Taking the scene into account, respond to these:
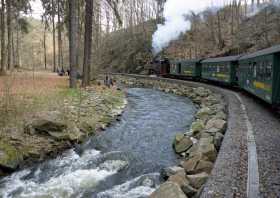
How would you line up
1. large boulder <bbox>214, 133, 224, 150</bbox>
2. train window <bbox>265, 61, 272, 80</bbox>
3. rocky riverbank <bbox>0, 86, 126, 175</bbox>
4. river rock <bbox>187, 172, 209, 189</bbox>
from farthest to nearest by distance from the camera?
1. train window <bbox>265, 61, 272, 80</bbox>
2. large boulder <bbox>214, 133, 224, 150</bbox>
3. rocky riverbank <bbox>0, 86, 126, 175</bbox>
4. river rock <bbox>187, 172, 209, 189</bbox>

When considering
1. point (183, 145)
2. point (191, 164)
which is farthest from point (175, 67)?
point (191, 164)

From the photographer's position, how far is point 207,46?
1686 inches

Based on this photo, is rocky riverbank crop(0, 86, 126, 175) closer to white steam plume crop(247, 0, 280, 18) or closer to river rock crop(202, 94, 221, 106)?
river rock crop(202, 94, 221, 106)

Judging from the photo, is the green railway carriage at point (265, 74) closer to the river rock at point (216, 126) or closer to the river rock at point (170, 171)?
the river rock at point (216, 126)

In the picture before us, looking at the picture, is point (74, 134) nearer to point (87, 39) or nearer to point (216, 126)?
point (216, 126)

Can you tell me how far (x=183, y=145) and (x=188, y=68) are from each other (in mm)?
24133

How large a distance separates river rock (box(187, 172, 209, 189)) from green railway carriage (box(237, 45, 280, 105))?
5748 millimetres

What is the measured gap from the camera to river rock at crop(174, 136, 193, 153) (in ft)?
31.7

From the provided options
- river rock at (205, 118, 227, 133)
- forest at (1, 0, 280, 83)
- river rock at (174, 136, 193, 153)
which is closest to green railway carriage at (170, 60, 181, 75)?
forest at (1, 0, 280, 83)

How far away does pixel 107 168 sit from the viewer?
8.42 m

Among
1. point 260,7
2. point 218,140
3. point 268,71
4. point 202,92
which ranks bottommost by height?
point 218,140

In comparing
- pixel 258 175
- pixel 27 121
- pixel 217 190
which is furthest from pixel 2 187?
pixel 258 175

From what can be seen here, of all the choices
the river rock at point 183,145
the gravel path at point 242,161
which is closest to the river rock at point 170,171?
the gravel path at point 242,161

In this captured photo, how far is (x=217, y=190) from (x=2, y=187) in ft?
15.5
